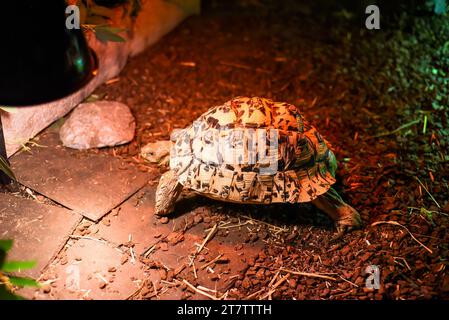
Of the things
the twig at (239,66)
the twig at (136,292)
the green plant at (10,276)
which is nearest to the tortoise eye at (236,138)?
the twig at (136,292)

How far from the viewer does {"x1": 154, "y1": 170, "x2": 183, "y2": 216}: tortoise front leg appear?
359 cm

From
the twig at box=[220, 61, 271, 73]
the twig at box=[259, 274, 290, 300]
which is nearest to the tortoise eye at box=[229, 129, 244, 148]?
the twig at box=[259, 274, 290, 300]

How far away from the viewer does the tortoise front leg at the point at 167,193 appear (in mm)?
3592

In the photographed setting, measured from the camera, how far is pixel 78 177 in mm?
4020

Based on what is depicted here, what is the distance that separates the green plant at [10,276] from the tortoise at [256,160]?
3.69ft

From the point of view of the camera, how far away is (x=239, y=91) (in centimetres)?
528

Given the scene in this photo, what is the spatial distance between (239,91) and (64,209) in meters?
2.50

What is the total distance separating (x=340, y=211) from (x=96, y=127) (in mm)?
2472

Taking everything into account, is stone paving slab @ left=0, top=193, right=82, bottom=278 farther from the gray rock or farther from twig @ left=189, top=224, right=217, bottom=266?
twig @ left=189, top=224, right=217, bottom=266

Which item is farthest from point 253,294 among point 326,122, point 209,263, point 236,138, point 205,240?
point 326,122

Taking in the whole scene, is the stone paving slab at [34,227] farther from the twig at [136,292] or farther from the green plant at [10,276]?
the twig at [136,292]

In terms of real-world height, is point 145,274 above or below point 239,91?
below

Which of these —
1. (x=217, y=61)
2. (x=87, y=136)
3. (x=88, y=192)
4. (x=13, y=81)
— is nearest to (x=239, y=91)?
(x=217, y=61)
